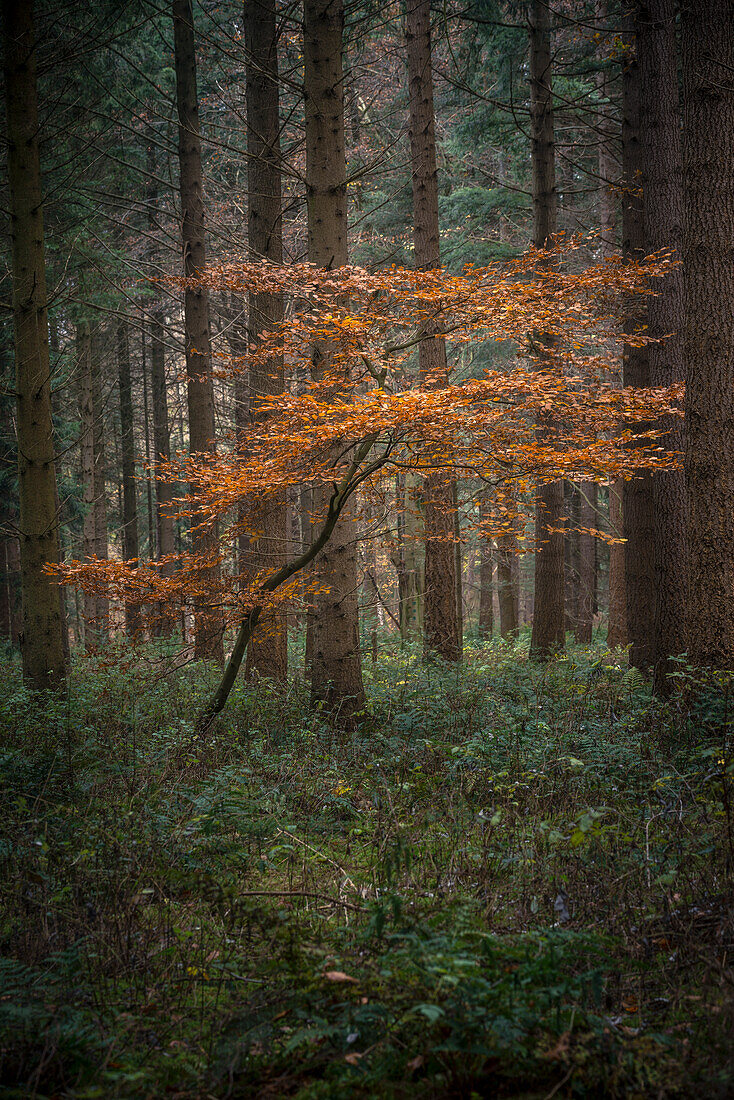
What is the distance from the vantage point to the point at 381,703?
304 inches

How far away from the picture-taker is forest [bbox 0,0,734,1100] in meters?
2.35

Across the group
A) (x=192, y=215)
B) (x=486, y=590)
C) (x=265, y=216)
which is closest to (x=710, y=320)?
(x=265, y=216)

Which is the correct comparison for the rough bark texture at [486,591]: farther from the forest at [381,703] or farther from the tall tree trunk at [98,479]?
the tall tree trunk at [98,479]

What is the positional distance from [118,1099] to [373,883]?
5.60 ft

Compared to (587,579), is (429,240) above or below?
above

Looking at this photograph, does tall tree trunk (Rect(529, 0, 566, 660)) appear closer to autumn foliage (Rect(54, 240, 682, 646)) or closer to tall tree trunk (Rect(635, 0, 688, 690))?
tall tree trunk (Rect(635, 0, 688, 690))

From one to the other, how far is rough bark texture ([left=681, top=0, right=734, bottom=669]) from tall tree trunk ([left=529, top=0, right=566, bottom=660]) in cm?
456

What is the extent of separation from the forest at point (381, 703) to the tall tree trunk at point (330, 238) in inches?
1.5

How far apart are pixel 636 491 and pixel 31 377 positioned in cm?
886

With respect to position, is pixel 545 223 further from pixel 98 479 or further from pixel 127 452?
pixel 127 452

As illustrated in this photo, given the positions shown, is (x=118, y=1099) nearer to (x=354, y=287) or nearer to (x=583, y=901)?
(x=583, y=901)

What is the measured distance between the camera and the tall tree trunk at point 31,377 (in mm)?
8266

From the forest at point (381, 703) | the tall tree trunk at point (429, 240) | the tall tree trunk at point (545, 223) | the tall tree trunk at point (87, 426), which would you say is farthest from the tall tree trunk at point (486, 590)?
the tall tree trunk at point (87, 426)

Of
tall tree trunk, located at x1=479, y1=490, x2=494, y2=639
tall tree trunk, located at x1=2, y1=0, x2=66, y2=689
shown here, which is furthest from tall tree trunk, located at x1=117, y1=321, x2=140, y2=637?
tall tree trunk, located at x1=479, y1=490, x2=494, y2=639
